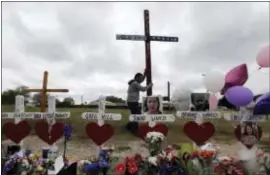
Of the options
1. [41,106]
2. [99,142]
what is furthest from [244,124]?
[41,106]

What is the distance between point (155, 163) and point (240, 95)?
3.37 feet

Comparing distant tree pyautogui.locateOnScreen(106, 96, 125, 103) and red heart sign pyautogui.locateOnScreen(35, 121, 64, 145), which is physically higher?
distant tree pyautogui.locateOnScreen(106, 96, 125, 103)

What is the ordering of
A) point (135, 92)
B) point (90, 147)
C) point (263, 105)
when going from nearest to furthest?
point (263, 105) < point (90, 147) < point (135, 92)

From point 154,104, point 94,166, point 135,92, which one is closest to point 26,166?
point 94,166

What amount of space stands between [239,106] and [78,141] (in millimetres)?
2595

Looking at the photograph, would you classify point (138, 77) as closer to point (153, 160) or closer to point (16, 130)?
point (16, 130)

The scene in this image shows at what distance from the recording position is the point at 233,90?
12.7ft

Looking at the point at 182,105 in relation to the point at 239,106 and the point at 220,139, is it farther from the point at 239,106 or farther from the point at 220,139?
the point at 220,139

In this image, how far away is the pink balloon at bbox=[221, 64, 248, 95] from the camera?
156 inches

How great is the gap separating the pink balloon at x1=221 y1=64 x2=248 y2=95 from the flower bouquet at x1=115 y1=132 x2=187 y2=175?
0.89 metres

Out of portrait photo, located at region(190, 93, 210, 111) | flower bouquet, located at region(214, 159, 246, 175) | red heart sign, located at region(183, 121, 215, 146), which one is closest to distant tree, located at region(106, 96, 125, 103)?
portrait photo, located at region(190, 93, 210, 111)

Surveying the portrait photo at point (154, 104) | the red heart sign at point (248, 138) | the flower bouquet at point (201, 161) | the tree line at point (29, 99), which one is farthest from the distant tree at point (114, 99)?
the flower bouquet at point (201, 161)

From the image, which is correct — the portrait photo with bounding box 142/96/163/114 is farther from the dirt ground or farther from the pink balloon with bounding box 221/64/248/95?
the dirt ground

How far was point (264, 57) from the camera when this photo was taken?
3.57 meters
